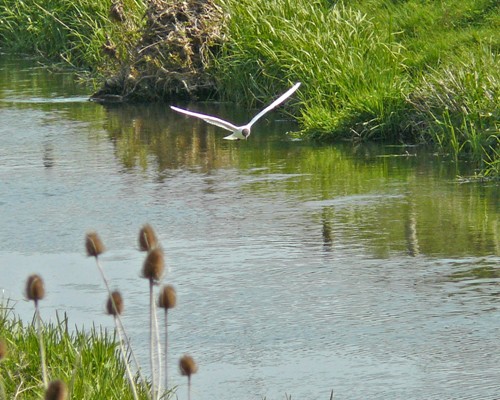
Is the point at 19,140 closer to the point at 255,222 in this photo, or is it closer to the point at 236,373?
the point at 255,222

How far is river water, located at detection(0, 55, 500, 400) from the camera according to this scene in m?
6.15

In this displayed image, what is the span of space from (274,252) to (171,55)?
738 centimetres

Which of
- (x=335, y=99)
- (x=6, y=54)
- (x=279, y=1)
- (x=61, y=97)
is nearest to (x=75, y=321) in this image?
(x=335, y=99)

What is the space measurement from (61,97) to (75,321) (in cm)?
960

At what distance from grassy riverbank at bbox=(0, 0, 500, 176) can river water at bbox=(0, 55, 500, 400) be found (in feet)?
1.01

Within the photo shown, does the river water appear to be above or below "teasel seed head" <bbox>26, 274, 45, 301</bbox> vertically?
below

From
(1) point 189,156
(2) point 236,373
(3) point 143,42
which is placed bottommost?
(2) point 236,373

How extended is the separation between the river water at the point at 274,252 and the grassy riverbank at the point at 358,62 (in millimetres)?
307

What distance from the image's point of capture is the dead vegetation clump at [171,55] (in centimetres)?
1548

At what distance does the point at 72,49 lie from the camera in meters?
18.8

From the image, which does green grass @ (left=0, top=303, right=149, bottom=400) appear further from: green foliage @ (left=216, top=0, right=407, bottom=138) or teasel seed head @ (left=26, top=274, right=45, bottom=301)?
green foliage @ (left=216, top=0, right=407, bottom=138)

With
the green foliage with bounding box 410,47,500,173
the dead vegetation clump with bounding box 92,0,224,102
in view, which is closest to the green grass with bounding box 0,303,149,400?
the green foliage with bounding box 410,47,500,173

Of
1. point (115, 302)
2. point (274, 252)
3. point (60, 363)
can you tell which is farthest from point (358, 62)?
point (115, 302)

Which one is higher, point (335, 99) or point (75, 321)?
point (335, 99)
